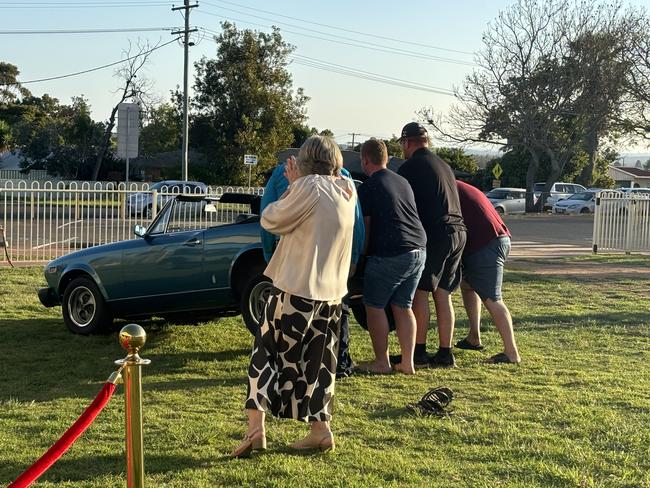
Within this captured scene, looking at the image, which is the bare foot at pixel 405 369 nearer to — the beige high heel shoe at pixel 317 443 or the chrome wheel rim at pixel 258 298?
the chrome wheel rim at pixel 258 298

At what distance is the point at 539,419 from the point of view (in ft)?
16.1

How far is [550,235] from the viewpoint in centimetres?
2481

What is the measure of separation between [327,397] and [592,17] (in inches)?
1561

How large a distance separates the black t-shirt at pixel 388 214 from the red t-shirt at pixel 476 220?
899 mm

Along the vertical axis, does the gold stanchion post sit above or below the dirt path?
above

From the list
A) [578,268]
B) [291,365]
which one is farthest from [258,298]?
[578,268]

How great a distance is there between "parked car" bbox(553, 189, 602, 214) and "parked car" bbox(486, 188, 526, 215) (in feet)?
6.65

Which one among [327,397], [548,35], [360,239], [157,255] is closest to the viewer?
[327,397]

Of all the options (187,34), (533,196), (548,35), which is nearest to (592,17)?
(548,35)

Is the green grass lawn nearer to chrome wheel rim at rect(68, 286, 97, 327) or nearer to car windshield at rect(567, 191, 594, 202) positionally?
chrome wheel rim at rect(68, 286, 97, 327)

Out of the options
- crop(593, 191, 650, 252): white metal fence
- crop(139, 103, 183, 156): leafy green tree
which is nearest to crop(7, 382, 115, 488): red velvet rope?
crop(593, 191, 650, 252): white metal fence

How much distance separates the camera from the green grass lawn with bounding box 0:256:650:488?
3.93 m

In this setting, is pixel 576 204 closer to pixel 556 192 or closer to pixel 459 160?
pixel 556 192

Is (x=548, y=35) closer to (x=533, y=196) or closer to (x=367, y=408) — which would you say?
(x=533, y=196)
